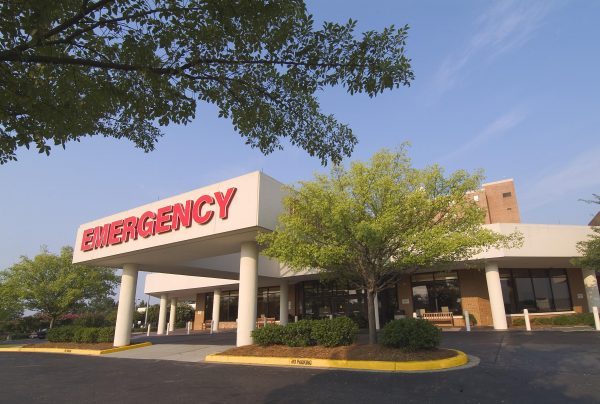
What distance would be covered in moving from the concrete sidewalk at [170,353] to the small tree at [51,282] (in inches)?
636

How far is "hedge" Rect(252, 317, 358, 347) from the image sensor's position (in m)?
13.1

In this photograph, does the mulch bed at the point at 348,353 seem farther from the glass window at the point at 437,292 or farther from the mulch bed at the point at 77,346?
the glass window at the point at 437,292

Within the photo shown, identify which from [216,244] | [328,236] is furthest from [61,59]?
[216,244]

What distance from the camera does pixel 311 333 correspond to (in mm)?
13477

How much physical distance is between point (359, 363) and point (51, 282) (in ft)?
103

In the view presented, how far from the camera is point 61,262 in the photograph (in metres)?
33.6

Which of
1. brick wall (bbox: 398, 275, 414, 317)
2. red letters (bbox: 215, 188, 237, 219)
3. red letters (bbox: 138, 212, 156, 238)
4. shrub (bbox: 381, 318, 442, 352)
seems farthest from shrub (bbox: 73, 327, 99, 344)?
brick wall (bbox: 398, 275, 414, 317)

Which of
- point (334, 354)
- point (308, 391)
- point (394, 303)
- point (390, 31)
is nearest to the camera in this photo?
point (390, 31)

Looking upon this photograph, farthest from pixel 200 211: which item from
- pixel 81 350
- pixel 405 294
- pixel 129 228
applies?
pixel 405 294

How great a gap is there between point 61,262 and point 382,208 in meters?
32.2

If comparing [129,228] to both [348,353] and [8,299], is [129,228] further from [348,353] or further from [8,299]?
[8,299]

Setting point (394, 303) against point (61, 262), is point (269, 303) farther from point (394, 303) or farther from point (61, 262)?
point (61, 262)

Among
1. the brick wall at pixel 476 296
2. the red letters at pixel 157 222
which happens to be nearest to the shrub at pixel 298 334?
the red letters at pixel 157 222

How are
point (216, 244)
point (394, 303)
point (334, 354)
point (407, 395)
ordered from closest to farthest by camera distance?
point (407, 395), point (334, 354), point (216, 244), point (394, 303)
